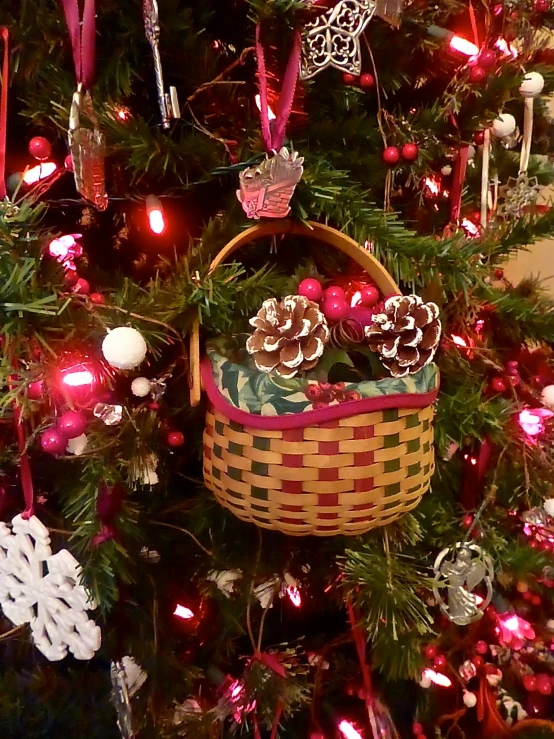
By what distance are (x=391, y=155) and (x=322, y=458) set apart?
1.15 ft

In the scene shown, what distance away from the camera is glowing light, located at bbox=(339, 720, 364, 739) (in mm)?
750

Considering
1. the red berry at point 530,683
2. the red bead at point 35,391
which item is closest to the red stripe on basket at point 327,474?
the red bead at point 35,391

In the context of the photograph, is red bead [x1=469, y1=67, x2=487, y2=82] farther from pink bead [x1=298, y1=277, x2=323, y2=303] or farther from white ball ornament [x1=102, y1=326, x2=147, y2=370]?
white ball ornament [x1=102, y1=326, x2=147, y2=370]

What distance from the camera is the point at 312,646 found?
0.83 meters

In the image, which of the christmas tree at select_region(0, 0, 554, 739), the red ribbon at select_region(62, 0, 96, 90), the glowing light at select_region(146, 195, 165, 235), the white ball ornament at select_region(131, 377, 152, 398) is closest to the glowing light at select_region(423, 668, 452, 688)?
the christmas tree at select_region(0, 0, 554, 739)

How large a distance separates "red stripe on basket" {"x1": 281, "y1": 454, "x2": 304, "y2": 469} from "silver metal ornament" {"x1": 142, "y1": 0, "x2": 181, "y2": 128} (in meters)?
0.31

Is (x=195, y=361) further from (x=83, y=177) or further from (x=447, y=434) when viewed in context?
(x=447, y=434)

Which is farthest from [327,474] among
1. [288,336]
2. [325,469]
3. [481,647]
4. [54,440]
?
[481,647]

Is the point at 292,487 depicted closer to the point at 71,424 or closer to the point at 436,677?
the point at 71,424

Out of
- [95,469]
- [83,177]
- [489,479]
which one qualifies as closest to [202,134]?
[83,177]

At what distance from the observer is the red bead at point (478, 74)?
617 millimetres

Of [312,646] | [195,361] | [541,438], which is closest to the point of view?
[195,361]

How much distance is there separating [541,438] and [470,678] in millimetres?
372

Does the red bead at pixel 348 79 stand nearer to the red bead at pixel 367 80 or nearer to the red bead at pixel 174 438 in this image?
the red bead at pixel 367 80
